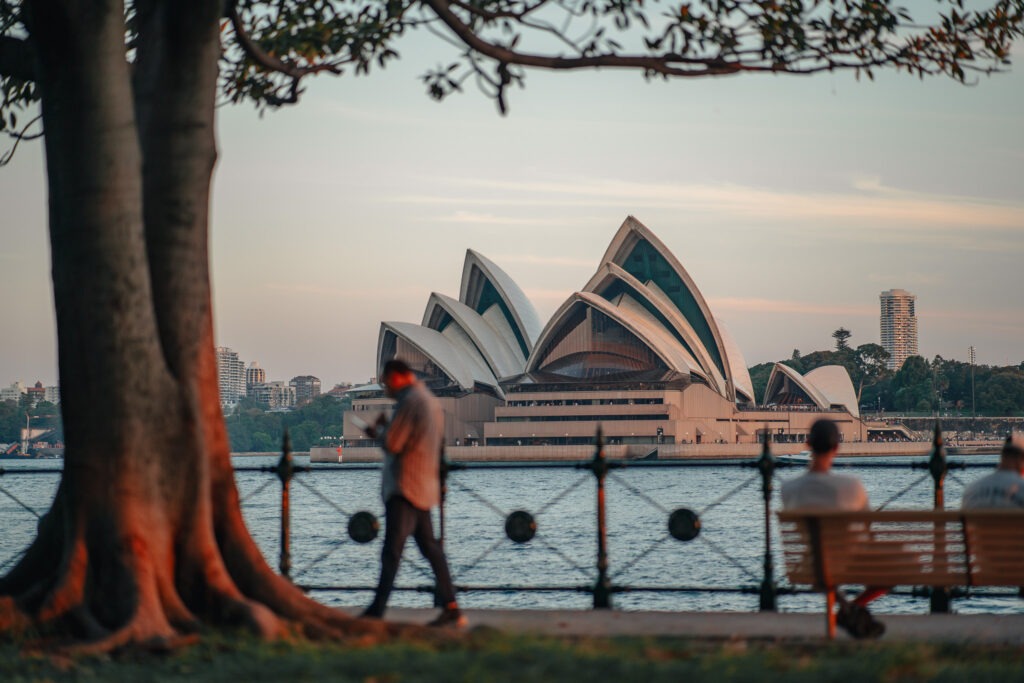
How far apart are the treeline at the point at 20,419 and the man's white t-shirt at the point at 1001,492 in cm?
11266

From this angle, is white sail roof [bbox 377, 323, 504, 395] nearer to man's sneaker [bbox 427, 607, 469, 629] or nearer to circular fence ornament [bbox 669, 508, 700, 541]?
A: circular fence ornament [bbox 669, 508, 700, 541]

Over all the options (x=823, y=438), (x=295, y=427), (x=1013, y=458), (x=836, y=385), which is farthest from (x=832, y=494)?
(x=295, y=427)

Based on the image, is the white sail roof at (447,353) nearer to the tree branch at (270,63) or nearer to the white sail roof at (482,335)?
the white sail roof at (482,335)

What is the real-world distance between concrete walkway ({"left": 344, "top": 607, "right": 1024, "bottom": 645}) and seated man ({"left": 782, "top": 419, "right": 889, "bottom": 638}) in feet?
0.26

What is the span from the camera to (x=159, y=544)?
18.2ft

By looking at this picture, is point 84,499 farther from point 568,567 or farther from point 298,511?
point 298,511

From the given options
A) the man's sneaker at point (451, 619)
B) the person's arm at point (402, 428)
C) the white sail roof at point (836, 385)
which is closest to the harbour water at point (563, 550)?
the man's sneaker at point (451, 619)

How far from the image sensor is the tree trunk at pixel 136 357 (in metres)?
5.46

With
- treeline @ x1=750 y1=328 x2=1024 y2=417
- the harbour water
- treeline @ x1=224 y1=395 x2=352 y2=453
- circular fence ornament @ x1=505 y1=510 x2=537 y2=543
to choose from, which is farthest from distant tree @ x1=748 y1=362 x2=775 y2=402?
circular fence ornament @ x1=505 y1=510 x2=537 y2=543

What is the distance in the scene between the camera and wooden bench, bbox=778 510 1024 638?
5.50 m

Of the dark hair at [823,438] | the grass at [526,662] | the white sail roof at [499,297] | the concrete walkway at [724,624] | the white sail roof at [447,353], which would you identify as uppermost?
the white sail roof at [499,297]

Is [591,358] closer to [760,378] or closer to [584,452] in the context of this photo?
[584,452]

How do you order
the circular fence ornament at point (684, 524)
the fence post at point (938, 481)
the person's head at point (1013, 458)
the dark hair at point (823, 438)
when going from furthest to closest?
the circular fence ornament at point (684, 524) → the fence post at point (938, 481) → the person's head at point (1013, 458) → the dark hair at point (823, 438)

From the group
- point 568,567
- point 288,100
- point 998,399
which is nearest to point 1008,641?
point 288,100
